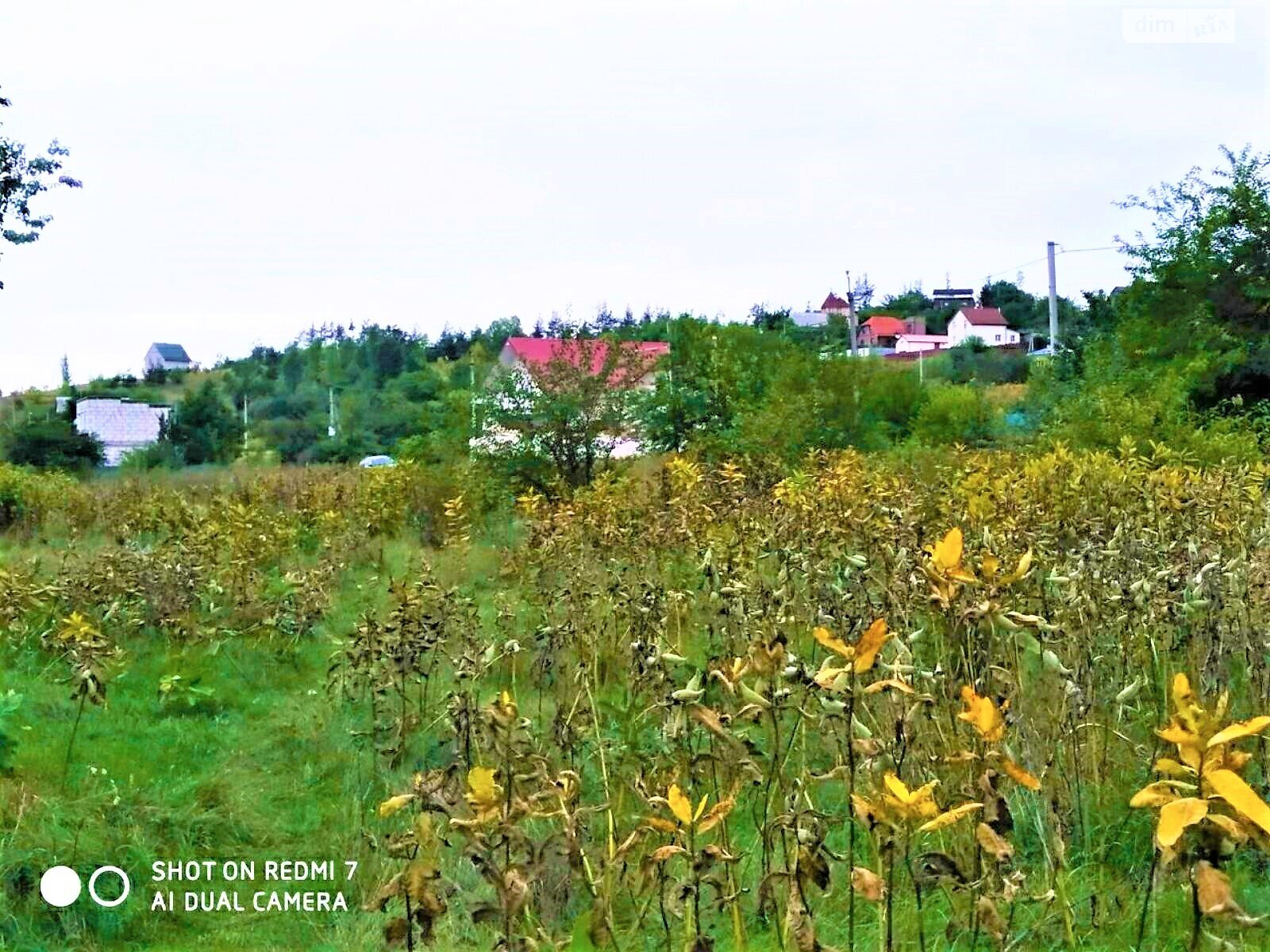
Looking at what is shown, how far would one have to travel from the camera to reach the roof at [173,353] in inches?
2638

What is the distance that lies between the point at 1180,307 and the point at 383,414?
27.9 meters

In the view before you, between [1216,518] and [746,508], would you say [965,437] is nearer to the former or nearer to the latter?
[746,508]

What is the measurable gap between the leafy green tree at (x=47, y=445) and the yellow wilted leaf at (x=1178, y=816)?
2753 cm

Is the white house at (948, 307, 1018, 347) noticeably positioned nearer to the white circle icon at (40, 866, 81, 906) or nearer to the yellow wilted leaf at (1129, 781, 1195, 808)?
the white circle icon at (40, 866, 81, 906)

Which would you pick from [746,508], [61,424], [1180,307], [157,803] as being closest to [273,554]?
[746,508]

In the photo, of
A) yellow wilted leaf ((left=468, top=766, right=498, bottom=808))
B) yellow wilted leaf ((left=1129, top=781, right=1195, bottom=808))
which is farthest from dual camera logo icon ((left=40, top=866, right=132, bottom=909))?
yellow wilted leaf ((left=1129, top=781, right=1195, bottom=808))

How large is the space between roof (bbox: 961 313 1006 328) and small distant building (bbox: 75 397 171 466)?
137 feet

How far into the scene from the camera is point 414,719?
498 cm

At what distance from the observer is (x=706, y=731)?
3100 mm

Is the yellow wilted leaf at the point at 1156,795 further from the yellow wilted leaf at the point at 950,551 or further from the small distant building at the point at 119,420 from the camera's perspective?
the small distant building at the point at 119,420

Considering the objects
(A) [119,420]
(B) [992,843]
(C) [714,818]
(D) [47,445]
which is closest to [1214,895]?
(B) [992,843]

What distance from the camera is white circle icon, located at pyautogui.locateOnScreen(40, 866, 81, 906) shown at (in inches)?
131

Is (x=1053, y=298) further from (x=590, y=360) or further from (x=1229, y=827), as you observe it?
(x=1229, y=827)

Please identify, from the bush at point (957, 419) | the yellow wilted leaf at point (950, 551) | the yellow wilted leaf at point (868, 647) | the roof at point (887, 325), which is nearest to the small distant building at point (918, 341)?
the roof at point (887, 325)
